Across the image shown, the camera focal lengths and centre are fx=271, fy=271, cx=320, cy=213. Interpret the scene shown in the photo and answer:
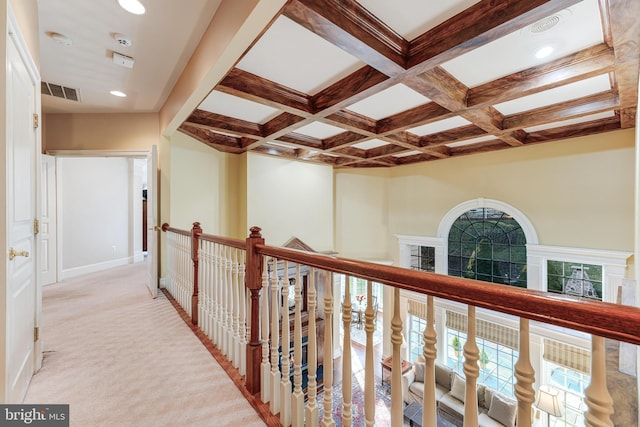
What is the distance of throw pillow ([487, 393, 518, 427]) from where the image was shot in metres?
3.58

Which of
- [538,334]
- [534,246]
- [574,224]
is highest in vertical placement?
[574,224]

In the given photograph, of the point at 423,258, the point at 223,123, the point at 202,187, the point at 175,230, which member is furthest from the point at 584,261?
the point at 202,187

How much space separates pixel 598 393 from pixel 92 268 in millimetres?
6550

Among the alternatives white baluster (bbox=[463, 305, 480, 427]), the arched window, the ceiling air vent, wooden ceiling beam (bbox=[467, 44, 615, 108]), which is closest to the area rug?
the arched window

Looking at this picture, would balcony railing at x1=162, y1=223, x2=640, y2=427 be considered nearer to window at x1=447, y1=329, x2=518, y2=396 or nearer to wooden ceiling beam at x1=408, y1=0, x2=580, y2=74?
wooden ceiling beam at x1=408, y1=0, x2=580, y2=74

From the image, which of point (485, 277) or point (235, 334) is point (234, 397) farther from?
Answer: point (485, 277)

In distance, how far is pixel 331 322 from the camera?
113 cm

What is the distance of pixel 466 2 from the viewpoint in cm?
162

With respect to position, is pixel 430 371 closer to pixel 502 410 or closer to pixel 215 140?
pixel 502 410

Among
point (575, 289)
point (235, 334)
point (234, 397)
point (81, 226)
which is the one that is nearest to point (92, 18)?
point (235, 334)

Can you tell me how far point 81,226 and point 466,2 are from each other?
6.32m

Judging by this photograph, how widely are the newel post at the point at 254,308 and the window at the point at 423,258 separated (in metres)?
4.80

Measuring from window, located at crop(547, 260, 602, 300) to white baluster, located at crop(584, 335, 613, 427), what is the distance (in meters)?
4.71

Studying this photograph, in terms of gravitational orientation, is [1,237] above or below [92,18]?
below
